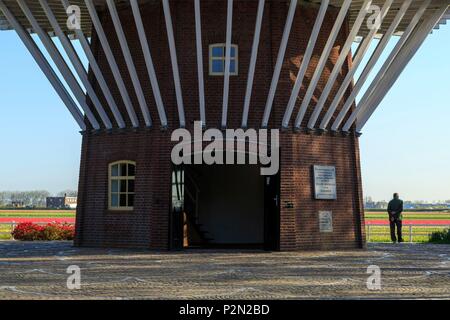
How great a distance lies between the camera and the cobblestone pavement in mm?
8617

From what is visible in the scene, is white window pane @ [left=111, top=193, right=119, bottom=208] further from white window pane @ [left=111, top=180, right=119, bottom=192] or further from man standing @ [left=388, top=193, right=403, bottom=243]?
man standing @ [left=388, top=193, right=403, bottom=243]

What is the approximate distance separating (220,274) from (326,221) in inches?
275

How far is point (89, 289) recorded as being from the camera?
29.3 feet

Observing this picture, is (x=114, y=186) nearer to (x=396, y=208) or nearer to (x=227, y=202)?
(x=227, y=202)

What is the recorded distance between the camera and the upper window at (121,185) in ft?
57.4

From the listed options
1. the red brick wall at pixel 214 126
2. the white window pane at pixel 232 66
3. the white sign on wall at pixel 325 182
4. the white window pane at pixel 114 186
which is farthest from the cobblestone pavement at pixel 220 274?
the white window pane at pixel 232 66

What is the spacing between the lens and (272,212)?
1694 centimetres

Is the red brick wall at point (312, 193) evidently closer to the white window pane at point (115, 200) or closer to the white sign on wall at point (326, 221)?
the white sign on wall at point (326, 221)

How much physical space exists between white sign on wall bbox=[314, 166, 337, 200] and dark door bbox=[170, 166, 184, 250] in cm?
396

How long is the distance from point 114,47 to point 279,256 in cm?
829

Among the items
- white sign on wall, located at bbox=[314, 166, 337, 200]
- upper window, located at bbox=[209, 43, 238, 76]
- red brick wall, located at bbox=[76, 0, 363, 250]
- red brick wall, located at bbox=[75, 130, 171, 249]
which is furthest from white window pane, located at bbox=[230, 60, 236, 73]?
white sign on wall, located at bbox=[314, 166, 337, 200]

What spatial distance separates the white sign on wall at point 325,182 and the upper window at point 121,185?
5397 millimetres

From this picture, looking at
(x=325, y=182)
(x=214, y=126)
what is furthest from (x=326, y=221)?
(x=214, y=126)
